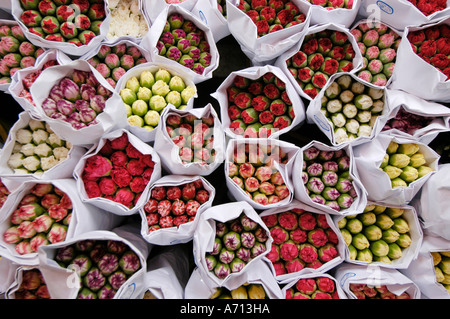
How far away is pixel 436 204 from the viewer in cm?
124

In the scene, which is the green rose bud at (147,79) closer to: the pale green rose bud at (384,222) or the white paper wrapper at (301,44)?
the white paper wrapper at (301,44)

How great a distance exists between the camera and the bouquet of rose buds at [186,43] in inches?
52.9

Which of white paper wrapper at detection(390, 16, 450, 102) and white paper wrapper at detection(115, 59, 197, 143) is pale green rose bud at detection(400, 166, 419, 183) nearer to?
white paper wrapper at detection(390, 16, 450, 102)

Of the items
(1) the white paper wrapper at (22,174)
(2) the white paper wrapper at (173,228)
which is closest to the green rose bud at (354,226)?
(2) the white paper wrapper at (173,228)

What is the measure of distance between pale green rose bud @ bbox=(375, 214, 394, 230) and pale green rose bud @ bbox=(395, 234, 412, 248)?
3.1 inches

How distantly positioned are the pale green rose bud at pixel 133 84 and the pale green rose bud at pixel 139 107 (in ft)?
0.23

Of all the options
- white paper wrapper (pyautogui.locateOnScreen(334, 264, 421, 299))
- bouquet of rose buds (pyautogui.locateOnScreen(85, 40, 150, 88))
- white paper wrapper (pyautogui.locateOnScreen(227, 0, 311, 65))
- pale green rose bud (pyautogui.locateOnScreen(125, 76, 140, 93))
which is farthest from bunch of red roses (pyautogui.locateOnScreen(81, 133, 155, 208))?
white paper wrapper (pyautogui.locateOnScreen(334, 264, 421, 299))

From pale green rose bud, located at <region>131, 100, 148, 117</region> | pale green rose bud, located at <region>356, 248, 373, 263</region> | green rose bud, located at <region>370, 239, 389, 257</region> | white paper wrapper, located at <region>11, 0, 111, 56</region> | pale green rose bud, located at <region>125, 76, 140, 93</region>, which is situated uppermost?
white paper wrapper, located at <region>11, 0, 111, 56</region>

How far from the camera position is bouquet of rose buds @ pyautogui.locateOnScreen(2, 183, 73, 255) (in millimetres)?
1059

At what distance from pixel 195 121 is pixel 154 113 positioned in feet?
0.64

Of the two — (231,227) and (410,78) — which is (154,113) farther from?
(410,78)

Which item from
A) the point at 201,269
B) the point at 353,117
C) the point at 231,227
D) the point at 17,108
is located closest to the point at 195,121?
the point at 231,227

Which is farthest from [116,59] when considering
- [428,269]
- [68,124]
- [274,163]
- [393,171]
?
[428,269]

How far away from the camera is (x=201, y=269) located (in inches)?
43.7
